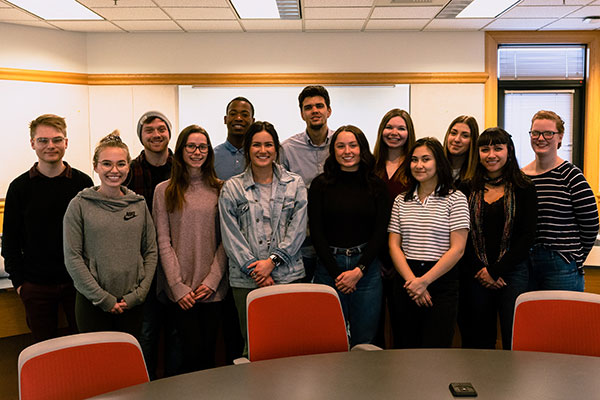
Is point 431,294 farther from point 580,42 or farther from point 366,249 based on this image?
point 580,42

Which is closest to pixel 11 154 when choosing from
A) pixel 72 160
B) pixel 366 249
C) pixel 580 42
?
pixel 72 160

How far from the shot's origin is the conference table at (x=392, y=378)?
4.20 ft

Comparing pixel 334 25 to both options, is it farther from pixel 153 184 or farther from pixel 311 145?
pixel 153 184

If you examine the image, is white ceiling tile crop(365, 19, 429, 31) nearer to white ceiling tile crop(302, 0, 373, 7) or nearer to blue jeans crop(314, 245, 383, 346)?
white ceiling tile crop(302, 0, 373, 7)

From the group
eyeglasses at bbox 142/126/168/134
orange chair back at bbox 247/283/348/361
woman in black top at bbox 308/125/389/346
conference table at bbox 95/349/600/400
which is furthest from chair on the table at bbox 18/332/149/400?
eyeglasses at bbox 142/126/168/134

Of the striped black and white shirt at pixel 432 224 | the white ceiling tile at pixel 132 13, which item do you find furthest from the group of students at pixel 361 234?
the white ceiling tile at pixel 132 13

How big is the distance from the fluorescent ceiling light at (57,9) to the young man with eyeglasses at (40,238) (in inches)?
114

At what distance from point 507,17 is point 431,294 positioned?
4222mm

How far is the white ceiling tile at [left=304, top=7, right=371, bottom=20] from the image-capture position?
196 inches

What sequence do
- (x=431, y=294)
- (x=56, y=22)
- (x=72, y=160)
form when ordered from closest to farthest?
(x=431, y=294) → (x=56, y=22) → (x=72, y=160)

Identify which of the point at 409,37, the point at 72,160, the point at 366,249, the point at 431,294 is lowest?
the point at 431,294

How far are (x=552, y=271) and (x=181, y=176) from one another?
1979mm

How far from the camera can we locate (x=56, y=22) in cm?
536

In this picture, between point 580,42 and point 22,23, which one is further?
point 580,42
